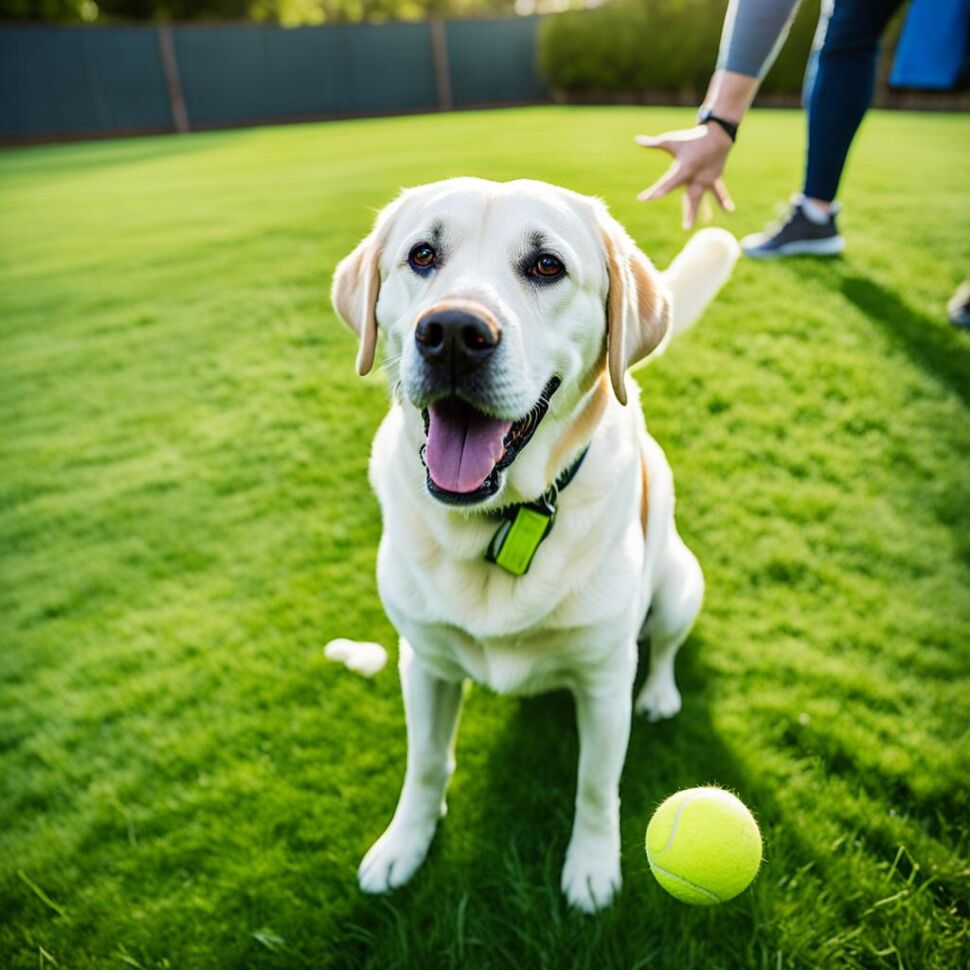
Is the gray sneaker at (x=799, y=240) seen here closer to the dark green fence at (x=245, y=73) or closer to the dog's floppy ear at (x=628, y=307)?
the dog's floppy ear at (x=628, y=307)

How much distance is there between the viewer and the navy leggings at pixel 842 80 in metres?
3.56

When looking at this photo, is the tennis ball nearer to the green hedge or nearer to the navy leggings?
the navy leggings

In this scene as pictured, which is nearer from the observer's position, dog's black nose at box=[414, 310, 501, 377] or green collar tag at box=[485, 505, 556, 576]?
dog's black nose at box=[414, 310, 501, 377]

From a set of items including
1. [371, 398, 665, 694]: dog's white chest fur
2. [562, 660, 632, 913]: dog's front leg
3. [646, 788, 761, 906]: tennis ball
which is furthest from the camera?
[562, 660, 632, 913]: dog's front leg

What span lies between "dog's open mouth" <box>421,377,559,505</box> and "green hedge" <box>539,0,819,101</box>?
58.5ft

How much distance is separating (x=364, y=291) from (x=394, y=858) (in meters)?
1.43

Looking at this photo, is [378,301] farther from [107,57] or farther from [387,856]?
[107,57]

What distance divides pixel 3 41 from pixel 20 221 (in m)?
14.3

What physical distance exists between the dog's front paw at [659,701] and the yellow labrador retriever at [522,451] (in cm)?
45

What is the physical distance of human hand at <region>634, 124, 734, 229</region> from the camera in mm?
2316

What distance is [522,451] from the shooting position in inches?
62.6

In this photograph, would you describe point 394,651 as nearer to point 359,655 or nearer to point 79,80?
point 359,655

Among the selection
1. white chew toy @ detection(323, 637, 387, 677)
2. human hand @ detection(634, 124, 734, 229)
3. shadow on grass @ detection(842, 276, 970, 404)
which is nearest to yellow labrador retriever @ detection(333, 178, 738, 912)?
white chew toy @ detection(323, 637, 387, 677)

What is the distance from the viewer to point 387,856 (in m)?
1.86
